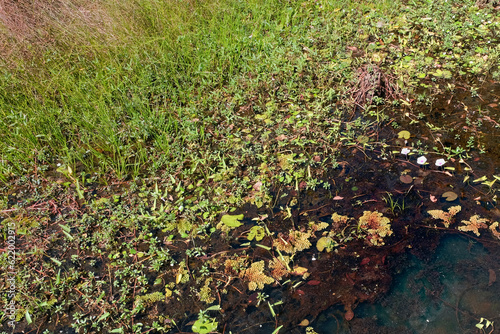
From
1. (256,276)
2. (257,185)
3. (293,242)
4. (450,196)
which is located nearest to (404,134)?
(450,196)

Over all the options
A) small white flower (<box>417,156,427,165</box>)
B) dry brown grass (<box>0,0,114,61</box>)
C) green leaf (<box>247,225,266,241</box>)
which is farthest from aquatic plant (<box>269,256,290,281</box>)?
dry brown grass (<box>0,0,114,61</box>)

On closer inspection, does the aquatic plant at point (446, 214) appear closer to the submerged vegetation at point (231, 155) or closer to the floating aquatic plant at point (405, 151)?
the submerged vegetation at point (231, 155)

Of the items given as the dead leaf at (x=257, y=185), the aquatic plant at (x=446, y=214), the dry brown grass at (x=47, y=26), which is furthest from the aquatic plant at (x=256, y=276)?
the dry brown grass at (x=47, y=26)

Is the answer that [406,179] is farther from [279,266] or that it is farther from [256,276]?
[256,276]

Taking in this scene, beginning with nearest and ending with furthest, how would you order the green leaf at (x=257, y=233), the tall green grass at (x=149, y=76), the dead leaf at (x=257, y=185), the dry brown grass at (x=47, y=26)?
the green leaf at (x=257, y=233), the dead leaf at (x=257, y=185), the tall green grass at (x=149, y=76), the dry brown grass at (x=47, y=26)

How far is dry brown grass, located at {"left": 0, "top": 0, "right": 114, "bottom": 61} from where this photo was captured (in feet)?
15.0

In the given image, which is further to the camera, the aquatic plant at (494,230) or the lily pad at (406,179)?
the lily pad at (406,179)

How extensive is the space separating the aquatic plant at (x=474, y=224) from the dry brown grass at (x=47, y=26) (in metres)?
4.40

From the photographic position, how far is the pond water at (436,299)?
212 centimetres

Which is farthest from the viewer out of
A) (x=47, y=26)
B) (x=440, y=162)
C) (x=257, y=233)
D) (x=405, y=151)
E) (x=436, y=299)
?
(x=47, y=26)

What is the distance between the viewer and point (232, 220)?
2848mm

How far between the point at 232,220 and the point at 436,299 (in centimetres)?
146

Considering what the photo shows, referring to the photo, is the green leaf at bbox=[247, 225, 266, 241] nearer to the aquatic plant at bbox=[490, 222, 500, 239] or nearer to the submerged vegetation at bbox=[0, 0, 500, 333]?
the submerged vegetation at bbox=[0, 0, 500, 333]

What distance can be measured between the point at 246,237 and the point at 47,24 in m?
4.08
